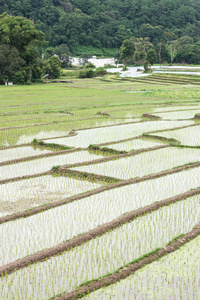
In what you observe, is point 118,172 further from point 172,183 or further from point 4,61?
point 4,61

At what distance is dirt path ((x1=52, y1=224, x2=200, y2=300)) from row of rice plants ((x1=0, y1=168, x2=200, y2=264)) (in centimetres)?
82

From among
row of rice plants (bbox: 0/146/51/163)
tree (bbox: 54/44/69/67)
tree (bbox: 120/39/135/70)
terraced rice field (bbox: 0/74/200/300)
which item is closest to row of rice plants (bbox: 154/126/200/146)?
terraced rice field (bbox: 0/74/200/300)

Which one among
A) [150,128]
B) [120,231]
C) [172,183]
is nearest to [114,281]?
[120,231]

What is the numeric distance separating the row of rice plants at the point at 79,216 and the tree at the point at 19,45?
21842 millimetres

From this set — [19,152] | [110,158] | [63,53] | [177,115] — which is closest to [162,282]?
[110,158]

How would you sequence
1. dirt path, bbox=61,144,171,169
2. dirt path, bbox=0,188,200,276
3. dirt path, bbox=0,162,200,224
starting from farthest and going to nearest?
dirt path, bbox=61,144,171,169
dirt path, bbox=0,162,200,224
dirt path, bbox=0,188,200,276

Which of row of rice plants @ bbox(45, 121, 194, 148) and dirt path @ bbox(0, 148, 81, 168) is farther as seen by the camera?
row of rice plants @ bbox(45, 121, 194, 148)

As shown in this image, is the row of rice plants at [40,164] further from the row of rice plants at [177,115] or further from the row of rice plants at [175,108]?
the row of rice plants at [175,108]

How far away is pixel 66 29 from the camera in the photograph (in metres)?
63.1

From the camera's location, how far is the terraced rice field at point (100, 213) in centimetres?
283

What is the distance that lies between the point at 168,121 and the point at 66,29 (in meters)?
56.0

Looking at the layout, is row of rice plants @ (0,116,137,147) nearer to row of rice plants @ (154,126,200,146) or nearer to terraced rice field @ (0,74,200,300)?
terraced rice field @ (0,74,200,300)

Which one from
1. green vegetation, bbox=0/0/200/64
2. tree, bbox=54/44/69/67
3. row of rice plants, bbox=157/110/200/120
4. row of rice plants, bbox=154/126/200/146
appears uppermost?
green vegetation, bbox=0/0/200/64

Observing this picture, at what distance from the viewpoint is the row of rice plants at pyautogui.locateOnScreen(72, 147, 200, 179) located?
6.05 metres
